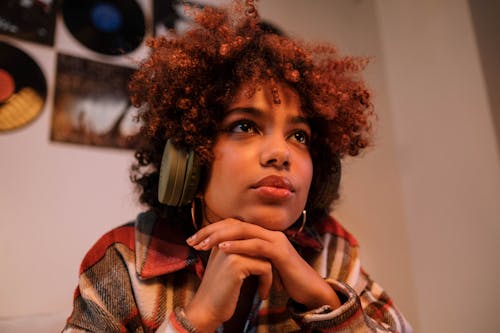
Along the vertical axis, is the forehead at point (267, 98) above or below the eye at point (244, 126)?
above

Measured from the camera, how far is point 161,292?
0.69m

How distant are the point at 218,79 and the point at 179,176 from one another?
20 cm

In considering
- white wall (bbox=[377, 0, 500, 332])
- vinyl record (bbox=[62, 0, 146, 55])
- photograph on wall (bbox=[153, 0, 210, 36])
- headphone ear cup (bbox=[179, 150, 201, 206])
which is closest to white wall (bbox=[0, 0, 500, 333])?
white wall (bbox=[377, 0, 500, 332])

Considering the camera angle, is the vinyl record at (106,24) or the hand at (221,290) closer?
the hand at (221,290)

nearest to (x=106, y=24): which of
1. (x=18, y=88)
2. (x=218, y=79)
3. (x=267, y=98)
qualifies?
(x=18, y=88)

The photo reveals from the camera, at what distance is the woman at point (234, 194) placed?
1.94 ft

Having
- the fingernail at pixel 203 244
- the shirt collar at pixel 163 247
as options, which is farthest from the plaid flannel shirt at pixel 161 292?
the fingernail at pixel 203 244

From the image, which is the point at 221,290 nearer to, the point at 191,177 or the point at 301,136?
the point at 191,177

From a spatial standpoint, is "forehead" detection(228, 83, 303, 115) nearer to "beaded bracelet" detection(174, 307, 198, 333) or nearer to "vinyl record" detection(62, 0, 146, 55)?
"beaded bracelet" detection(174, 307, 198, 333)

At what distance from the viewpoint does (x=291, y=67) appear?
680 mm

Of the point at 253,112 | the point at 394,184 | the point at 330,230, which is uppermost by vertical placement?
the point at 253,112

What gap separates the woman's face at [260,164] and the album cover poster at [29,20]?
71 centimetres

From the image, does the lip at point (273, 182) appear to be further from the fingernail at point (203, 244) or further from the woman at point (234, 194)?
the fingernail at point (203, 244)

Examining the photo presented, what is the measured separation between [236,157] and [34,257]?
647 millimetres
